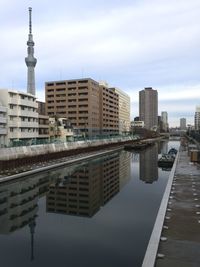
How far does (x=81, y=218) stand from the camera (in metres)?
25.7

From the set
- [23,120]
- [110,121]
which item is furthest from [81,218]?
[110,121]

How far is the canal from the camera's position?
17062 millimetres

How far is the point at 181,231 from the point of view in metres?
16.8

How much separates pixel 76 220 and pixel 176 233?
1046 centimetres

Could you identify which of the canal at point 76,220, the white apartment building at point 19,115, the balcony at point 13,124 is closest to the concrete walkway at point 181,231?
the canal at point 76,220

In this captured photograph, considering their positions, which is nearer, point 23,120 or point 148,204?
point 148,204

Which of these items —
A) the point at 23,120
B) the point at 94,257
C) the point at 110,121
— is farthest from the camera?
the point at 110,121

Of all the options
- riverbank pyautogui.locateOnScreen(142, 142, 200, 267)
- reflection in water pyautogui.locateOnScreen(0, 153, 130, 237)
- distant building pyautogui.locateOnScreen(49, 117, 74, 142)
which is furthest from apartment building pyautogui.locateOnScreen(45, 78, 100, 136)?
riverbank pyautogui.locateOnScreen(142, 142, 200, 267)

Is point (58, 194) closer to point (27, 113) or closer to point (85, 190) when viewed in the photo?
point (85, 190)

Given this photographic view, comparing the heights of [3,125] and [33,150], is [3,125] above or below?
above

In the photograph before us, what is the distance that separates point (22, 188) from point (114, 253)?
1962 cm

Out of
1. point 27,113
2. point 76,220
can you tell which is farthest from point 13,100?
point 76,220

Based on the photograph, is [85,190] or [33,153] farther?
[33,153]

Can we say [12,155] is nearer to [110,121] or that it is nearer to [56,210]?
[56,210]
